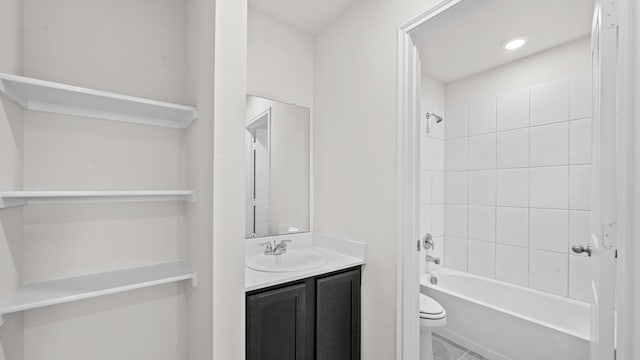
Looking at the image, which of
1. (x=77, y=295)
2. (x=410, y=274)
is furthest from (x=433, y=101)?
(x=77, y=295)

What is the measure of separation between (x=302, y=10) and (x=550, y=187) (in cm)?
249

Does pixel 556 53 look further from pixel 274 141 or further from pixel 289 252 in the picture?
pixel 289 252

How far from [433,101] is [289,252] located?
89.3 inches

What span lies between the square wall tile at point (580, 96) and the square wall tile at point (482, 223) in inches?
40.4

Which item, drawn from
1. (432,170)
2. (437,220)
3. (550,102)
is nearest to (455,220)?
(437,220)

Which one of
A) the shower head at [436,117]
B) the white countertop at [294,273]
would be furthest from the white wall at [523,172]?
the white countertop at [294,273]

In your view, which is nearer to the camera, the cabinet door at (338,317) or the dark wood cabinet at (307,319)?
the dark wood cabinet at (307,319)

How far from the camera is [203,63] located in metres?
1.22

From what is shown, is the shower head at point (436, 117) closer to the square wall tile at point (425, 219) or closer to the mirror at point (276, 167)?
the square wall tile at point (425, 219)

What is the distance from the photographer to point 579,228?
7.06 feet

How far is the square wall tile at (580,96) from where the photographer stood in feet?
6.97

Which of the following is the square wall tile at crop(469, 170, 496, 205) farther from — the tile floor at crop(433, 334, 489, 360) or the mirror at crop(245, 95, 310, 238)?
the mirror at crop(245, 95, 310, 238)

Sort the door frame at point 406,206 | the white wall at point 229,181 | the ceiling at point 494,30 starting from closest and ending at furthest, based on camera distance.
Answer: the white wall at point 229,181 < the door frame at point 406,206 < the ceiling at point 494,30

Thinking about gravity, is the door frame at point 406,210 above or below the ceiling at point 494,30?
below
